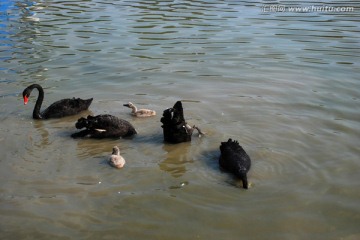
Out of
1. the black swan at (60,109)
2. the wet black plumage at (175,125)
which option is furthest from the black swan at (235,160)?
the black swan at (60,109)

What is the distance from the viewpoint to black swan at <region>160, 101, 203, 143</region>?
6367 millimetres

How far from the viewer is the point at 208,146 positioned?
6.53 metres

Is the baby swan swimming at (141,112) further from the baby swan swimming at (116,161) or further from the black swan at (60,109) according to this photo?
the baby swan swimming at (116,161)

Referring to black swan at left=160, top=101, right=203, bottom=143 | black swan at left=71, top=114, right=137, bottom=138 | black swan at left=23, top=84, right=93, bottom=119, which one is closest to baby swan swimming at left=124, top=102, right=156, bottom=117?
black swan at left=71, top=114, right=137, bottom=138

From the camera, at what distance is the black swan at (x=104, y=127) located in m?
6.72

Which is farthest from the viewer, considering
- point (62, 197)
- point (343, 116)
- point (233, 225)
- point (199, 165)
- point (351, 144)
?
point (343, 116)

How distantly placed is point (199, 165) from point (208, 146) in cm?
65

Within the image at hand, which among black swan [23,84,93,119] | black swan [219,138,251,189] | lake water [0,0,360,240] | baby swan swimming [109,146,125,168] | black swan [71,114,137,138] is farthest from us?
black swan [23,84,93,119]

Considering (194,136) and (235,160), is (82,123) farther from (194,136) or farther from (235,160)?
(235,160)

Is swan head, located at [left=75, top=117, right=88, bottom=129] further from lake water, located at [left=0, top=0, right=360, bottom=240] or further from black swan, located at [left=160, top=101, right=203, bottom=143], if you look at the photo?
black swan, located at [left=160, top=101, right=203, bottom=143]

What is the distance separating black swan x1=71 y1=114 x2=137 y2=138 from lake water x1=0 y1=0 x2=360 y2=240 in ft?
0.44

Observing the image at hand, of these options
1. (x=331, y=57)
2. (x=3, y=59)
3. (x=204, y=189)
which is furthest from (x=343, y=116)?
(x=3, y=59)

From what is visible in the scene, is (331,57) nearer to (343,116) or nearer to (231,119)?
(343,116)

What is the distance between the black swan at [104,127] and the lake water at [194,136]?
5.3 inches
